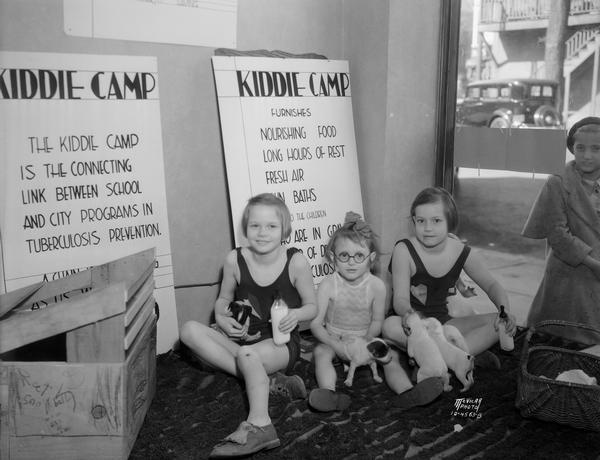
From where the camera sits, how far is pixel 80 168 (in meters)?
3.12

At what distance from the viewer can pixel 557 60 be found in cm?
345

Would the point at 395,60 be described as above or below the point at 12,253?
above

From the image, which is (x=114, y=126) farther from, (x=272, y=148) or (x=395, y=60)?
(x=395, y=60)

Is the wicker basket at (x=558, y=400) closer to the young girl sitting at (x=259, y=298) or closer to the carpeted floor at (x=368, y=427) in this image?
the carpeted floor at (x=368, y=427)

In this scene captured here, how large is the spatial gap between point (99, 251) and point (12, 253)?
388 millimetres

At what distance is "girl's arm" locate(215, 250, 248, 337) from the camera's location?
291cm

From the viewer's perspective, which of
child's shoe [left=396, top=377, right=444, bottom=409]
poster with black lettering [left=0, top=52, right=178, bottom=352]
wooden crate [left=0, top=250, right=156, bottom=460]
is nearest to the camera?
wooden crate [left=0, top=250, right=156, bottom=460]

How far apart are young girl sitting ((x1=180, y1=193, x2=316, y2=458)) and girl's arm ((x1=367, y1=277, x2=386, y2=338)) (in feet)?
0.98

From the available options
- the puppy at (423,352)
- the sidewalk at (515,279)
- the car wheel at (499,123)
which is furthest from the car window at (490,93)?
the puppy at (423,352)

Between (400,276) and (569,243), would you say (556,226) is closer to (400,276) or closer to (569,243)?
(569,243)

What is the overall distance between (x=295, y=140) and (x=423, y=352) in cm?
141

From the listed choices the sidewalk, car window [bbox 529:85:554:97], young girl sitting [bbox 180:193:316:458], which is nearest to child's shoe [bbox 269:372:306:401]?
young girl sitting [bbox 180:193:316:458]

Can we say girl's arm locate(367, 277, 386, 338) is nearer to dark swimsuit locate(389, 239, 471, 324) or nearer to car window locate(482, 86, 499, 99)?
dark swimsuit locate(389, 239, 471, 324)

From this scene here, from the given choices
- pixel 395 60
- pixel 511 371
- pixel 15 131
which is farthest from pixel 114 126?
pixel 511 371
